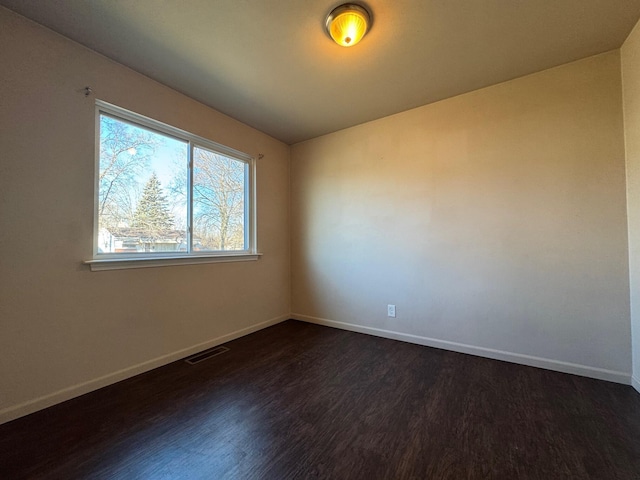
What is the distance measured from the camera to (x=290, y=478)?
122 centimetres

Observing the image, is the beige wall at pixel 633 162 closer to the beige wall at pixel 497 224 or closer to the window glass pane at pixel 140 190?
the beige wall at pixel 497 224

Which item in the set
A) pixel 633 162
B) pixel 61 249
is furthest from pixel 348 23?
pixel 61 249

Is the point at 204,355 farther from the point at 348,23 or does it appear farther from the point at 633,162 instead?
the point at 633,162

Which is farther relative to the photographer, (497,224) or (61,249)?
(497,224)

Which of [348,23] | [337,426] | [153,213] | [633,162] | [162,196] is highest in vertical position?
[348,23]

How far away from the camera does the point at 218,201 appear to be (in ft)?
9.90

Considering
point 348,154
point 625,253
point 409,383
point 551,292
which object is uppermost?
point 348,154

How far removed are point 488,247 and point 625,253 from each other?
2.96 feet

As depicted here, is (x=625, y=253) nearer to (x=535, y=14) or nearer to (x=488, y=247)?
(x=488, y=247)

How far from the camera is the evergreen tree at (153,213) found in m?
2.31

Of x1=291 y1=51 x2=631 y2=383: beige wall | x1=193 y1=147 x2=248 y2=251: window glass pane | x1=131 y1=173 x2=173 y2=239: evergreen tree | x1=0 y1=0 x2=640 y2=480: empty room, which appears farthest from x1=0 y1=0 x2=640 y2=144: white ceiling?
x1=131 y1=173 x2=173 y2=239: evergreen tree

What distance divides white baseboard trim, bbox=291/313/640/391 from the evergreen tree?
2.36 m

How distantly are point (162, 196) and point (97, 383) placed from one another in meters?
1.60

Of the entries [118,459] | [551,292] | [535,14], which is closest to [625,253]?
[551,292]
